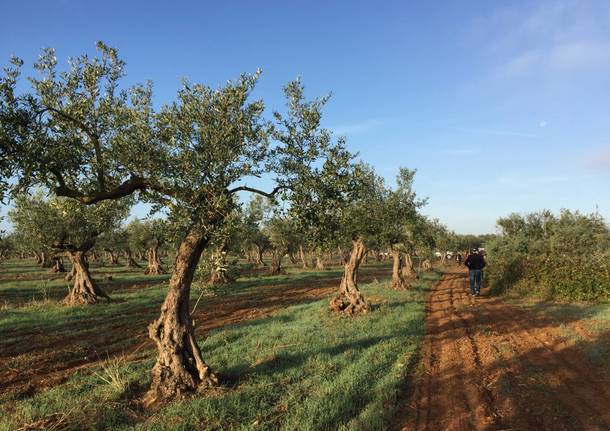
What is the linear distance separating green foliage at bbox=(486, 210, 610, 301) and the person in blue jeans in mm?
2496

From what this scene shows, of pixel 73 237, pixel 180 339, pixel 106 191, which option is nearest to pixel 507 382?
pixel 180 339

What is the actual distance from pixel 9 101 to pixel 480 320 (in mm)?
19974

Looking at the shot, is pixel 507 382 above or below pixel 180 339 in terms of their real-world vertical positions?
below

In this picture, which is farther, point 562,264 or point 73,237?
point 73,237

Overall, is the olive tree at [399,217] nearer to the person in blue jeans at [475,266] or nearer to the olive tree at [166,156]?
the person in blue jeans at [475,266]

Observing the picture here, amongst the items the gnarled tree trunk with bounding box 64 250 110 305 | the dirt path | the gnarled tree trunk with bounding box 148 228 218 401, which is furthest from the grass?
the gnarled tree trunk with bounding box 64 250 110 305

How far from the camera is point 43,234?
1161 inches

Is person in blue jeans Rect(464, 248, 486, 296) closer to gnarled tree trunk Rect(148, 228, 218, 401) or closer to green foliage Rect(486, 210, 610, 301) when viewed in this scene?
green foliage Rect(486, 210, 610, 301)

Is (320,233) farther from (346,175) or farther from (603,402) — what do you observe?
(603,402)

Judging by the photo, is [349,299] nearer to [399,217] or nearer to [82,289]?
[399,217]

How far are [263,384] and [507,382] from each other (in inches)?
248

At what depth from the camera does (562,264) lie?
27125mm

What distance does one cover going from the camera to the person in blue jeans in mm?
28797

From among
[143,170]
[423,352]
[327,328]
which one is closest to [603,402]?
[423,352]
